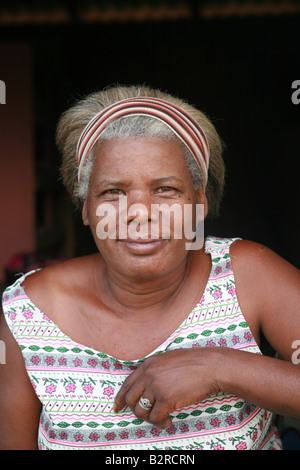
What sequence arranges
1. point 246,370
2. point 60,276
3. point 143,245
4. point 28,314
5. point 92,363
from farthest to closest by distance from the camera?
point 60,276 → point 28,314 → point 92,363 → point 143,245 → point 246,370

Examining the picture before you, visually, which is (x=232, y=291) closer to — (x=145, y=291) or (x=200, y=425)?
(x=145, y=291)

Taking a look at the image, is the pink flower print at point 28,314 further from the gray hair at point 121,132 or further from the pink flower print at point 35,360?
the gray hair at point 121,132

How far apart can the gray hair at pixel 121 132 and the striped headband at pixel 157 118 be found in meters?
0.02

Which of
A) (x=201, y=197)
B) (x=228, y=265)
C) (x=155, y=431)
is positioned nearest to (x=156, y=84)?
(x=201, y=197)

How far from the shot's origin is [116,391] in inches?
61.9

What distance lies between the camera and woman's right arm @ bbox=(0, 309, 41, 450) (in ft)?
5.41

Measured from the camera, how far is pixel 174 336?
5.19 feet

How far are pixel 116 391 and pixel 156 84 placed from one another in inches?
236

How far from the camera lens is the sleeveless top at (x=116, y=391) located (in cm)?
152

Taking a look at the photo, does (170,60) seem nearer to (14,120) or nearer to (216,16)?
(216,16)

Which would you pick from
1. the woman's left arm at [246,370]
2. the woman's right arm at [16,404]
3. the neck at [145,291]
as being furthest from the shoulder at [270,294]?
the woman's right arm at [16,404]

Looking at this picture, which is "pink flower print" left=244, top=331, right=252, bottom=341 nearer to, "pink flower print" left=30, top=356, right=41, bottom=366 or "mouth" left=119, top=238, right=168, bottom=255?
"mouth" left=119, top=238, right=168, bottom=255

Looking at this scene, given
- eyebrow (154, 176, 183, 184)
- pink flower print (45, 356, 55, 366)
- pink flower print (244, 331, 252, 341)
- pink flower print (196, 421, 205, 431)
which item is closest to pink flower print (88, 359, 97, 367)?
pink flower print (45, 356, 55, 366)
